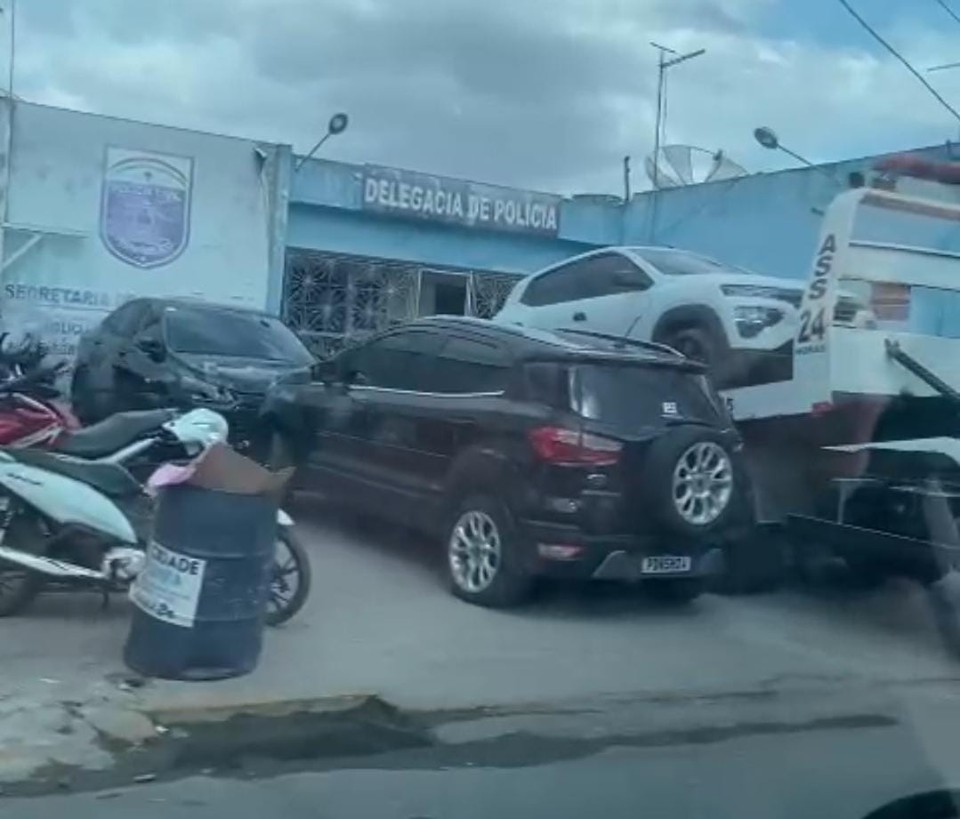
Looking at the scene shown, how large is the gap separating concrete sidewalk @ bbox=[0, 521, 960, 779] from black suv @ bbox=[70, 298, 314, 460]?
5.41 feet

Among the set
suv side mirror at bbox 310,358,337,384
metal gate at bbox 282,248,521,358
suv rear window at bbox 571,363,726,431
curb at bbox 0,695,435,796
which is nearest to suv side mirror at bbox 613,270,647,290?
suv side mirror at bbox 310,358,337,384

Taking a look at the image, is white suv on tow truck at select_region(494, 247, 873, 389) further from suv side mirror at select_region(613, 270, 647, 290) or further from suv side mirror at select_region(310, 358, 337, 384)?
suv side mirror at select_region(310, 358, 337, 384)

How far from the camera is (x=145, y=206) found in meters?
21.3

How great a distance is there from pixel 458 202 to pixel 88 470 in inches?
610

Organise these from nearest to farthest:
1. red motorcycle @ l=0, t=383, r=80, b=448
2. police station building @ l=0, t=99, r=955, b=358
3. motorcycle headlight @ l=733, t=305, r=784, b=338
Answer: red motorcycle @ l=0, t=383, r=80, b=448 < motorcycle headlight @ l=733, t=305, r=784, b=338 < police station building @ l=0, t=99, r=955, b=358

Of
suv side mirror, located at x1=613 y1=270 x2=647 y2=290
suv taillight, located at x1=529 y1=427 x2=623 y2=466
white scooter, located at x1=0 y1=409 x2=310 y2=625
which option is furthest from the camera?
suv side mirror, located at x1=613 y1=270 x2=647 y2=290

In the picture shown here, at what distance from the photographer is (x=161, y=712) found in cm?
715

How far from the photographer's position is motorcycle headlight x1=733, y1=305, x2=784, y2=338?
1155cm

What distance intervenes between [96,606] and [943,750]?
4.67 metres

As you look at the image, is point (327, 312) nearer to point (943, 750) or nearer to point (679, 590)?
point (679, 590)

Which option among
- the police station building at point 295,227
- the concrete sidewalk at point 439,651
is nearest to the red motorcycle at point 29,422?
the concrete sidewalk at point 439,651

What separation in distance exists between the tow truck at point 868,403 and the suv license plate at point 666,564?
96cm

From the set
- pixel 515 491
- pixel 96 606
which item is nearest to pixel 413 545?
pixel 515 491

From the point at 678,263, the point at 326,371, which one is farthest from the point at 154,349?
the point at 678,263
